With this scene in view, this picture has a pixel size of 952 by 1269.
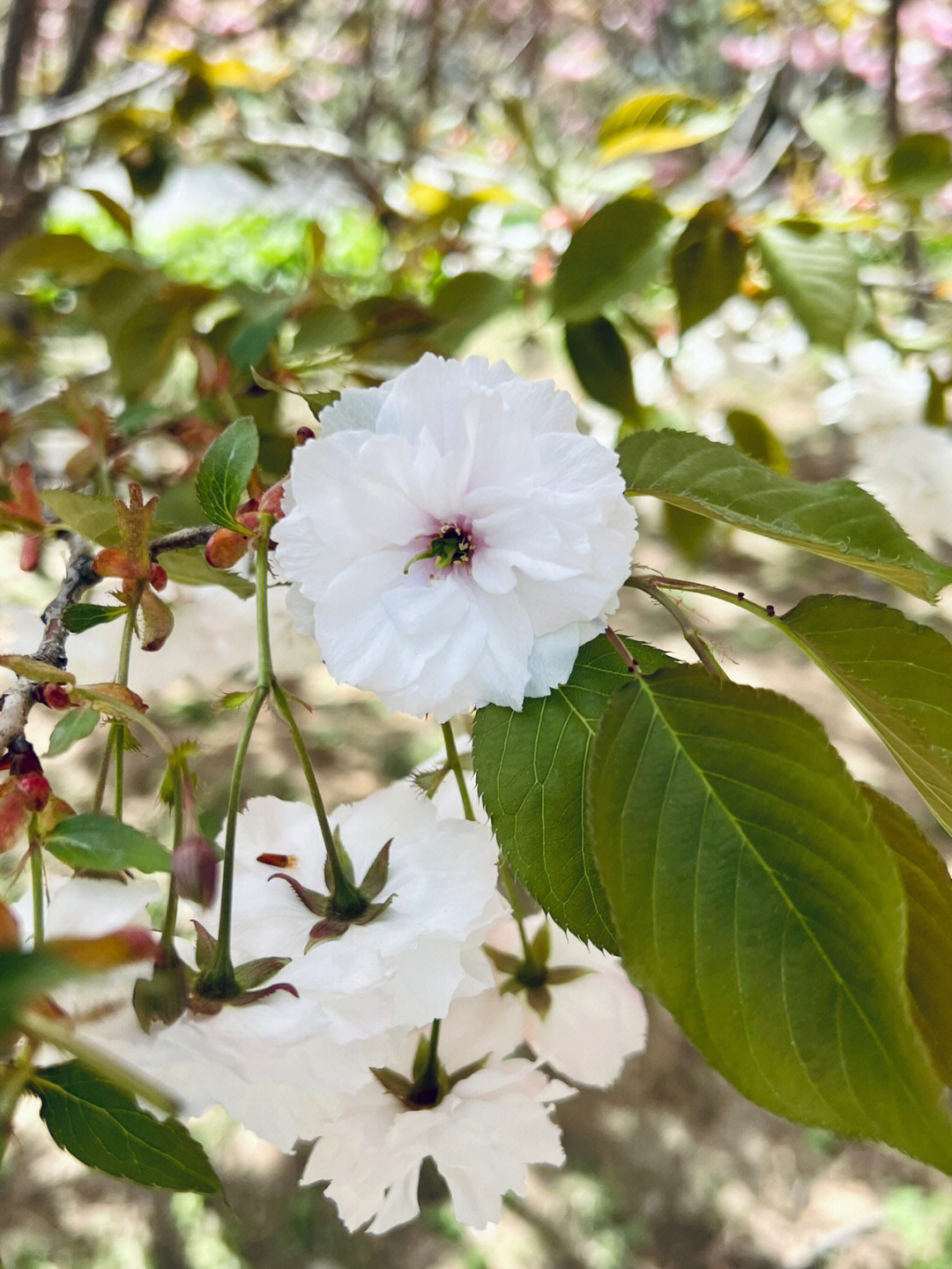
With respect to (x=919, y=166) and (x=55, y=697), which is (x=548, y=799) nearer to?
(x=55, y=697)

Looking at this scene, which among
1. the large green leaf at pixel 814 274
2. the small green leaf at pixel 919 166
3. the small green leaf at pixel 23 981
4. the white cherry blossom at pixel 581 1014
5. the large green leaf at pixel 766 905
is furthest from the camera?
the small green leaf at pixel 919 166

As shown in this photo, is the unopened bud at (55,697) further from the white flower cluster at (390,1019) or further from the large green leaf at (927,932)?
the large green leaf at (927,932)

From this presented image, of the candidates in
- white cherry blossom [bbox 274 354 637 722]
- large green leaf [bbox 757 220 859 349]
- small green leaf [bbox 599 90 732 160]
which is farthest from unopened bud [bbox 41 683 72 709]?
small green leaf [bbox 599 90 732 160]

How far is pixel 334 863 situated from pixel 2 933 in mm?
121

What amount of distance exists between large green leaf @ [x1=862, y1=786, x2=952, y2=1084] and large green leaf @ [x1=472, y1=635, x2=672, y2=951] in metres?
0.09

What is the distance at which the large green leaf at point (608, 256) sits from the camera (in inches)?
26.2

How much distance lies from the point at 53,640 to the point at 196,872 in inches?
7.1

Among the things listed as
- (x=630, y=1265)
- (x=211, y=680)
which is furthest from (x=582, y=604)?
(x=630, y=1265)

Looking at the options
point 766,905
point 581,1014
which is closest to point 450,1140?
point 581,1014

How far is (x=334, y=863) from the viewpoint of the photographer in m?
0.36

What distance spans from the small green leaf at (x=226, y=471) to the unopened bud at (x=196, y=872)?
0.15 meters

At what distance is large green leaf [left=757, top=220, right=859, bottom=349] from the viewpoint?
67 cm

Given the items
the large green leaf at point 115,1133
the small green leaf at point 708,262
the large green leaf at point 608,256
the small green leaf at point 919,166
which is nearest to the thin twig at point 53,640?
the large green leaf at point 115,1133

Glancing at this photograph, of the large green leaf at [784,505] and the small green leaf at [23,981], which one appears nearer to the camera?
the small green leaf at [23,981]
